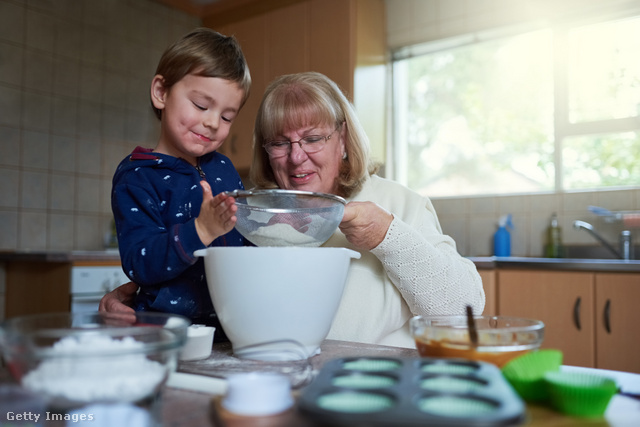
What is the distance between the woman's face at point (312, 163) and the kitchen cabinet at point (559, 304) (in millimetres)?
1254

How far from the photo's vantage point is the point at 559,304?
218cm

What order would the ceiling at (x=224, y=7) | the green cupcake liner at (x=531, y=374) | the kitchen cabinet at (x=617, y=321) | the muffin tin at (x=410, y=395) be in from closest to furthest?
1. the muffin tin at (x=410, y=395)
2. the green cupcake liner at (x=531, y=374)
3. the kitchen cabinet at (x=617, y=321)
4. the ceiling at (x=224, y=7)

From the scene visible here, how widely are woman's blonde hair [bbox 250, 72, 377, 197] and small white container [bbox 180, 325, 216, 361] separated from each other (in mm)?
670

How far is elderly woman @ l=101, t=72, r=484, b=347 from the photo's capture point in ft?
3.40

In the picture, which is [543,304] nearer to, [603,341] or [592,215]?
[603,341]

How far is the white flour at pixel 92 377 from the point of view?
447 mm

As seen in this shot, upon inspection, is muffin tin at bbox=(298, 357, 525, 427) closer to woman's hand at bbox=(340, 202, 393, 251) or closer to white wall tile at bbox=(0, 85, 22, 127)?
woman's hand at bbox=(340, 202, 393, 251)

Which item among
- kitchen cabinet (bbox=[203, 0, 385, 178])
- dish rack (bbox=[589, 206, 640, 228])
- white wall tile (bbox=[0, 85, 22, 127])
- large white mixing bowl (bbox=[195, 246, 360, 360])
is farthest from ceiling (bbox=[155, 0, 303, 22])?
large white mixing bowl (bbox=[195, 246, 360, 360])

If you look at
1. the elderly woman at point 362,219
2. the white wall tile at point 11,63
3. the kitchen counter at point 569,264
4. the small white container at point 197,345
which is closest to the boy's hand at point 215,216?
the small white container at point 197,345

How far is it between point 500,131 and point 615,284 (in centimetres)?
124

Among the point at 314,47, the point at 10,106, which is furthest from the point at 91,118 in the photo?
the point at 314,47

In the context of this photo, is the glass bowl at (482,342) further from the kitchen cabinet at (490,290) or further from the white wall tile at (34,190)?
the white wall tile at (34,190)

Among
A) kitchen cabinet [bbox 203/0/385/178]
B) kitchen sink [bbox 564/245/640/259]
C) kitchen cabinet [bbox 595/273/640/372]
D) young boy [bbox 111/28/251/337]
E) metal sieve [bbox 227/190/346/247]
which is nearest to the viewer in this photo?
metal sieve [bbox 227/190/346/247]

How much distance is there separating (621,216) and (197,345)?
244cm
